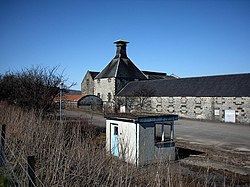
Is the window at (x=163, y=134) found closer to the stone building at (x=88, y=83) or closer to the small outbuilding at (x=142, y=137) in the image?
the small outbuilding at (x=142, y=137)

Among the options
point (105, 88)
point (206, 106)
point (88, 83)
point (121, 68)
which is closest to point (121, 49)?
point (121, 68)

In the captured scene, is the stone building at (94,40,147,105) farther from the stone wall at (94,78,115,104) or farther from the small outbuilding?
the small outbuilding

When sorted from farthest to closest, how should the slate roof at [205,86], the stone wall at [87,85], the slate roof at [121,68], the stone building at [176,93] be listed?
the stone wall at [87,85] → the slate roof at [121,68] → the slate roof at [205,86] → the stone building at [176,93]

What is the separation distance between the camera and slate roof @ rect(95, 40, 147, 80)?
43000 millimetres

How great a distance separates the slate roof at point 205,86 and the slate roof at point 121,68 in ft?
17.7

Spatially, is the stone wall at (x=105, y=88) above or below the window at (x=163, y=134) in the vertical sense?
above

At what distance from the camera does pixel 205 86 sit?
3061 cm

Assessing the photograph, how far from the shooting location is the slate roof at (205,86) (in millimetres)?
27098

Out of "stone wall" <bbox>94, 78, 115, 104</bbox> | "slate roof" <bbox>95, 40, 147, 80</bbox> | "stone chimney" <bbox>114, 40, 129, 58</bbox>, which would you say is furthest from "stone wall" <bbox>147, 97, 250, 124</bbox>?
"stone chimney" <bbox>114, 40, 129, 58</bbox>

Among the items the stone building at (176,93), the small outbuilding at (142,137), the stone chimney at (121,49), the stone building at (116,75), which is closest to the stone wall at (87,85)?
the stone building at (176,93)

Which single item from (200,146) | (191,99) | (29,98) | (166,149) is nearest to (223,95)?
(191,99)

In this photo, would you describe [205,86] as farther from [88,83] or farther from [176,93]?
[88,83]

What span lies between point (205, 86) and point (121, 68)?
17.6 metres

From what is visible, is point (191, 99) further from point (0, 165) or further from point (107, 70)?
point (0, 165)
